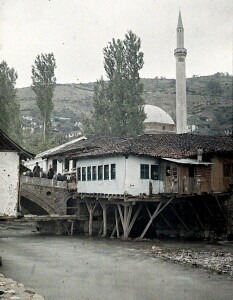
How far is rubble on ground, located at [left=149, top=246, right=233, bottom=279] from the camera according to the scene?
19.1 meters

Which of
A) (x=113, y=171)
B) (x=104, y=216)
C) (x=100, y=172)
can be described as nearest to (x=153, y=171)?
(x=113, y=171)

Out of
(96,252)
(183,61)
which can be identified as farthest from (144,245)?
(183,61)

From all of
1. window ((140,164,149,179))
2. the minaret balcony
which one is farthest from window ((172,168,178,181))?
the minaret balcony

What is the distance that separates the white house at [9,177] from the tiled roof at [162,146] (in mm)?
9335

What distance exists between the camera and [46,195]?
33.0 metres

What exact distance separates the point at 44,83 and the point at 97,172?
1906cm

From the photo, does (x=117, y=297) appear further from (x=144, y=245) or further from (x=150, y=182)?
(x=150, y=182)

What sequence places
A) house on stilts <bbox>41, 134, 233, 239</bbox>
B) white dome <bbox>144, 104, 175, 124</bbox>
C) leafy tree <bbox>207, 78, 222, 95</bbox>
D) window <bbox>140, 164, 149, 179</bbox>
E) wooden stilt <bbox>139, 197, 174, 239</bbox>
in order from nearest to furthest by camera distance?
house on stilts <bbox>41, 134, 233, 239</bbox>, wooden stilt <bbox>139, 197, 174, 239</bbox>, window <bbox>140, 164, 149, 179</bbox>, white dome <bbox>144, 104, 175, 124</bbox>, leafy tree <bbox>207, 78, 222, 95</bbox>

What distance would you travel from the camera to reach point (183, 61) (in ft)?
158

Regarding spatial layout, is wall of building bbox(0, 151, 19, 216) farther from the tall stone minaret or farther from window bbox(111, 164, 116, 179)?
the tall stone minaret

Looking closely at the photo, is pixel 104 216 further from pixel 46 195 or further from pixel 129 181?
pixel 46 195

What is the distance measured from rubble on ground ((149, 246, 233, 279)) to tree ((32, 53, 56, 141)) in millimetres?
25793

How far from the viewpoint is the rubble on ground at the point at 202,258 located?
19062 millimetres

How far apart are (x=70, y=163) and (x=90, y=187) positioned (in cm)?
634
